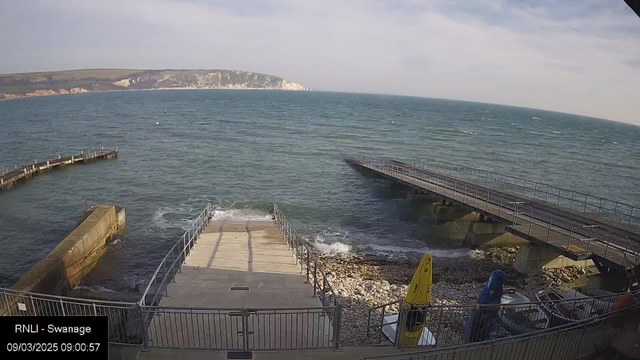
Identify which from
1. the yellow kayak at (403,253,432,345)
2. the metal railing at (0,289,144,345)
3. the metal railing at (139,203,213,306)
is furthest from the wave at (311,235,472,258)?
the yellow kayak at (403,253,432,345)

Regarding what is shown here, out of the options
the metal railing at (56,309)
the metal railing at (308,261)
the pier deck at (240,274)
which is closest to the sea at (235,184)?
the metal railing at (308,261)

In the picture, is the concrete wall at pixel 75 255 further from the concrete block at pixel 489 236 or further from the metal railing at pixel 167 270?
the concrete block at pixel 489 236

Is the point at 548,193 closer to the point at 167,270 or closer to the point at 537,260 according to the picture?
the point at 537,260

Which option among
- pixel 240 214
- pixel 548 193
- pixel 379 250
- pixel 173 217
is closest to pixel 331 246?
pixel 379 250

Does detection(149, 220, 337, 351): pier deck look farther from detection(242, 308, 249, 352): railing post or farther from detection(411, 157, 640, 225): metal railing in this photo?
detection(411, 157, 640, 225): metal railing

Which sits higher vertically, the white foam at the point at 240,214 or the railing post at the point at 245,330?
the railing post at the point at 245,330

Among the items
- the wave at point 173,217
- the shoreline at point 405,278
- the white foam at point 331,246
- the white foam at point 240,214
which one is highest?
the shoreline at point 405,278
